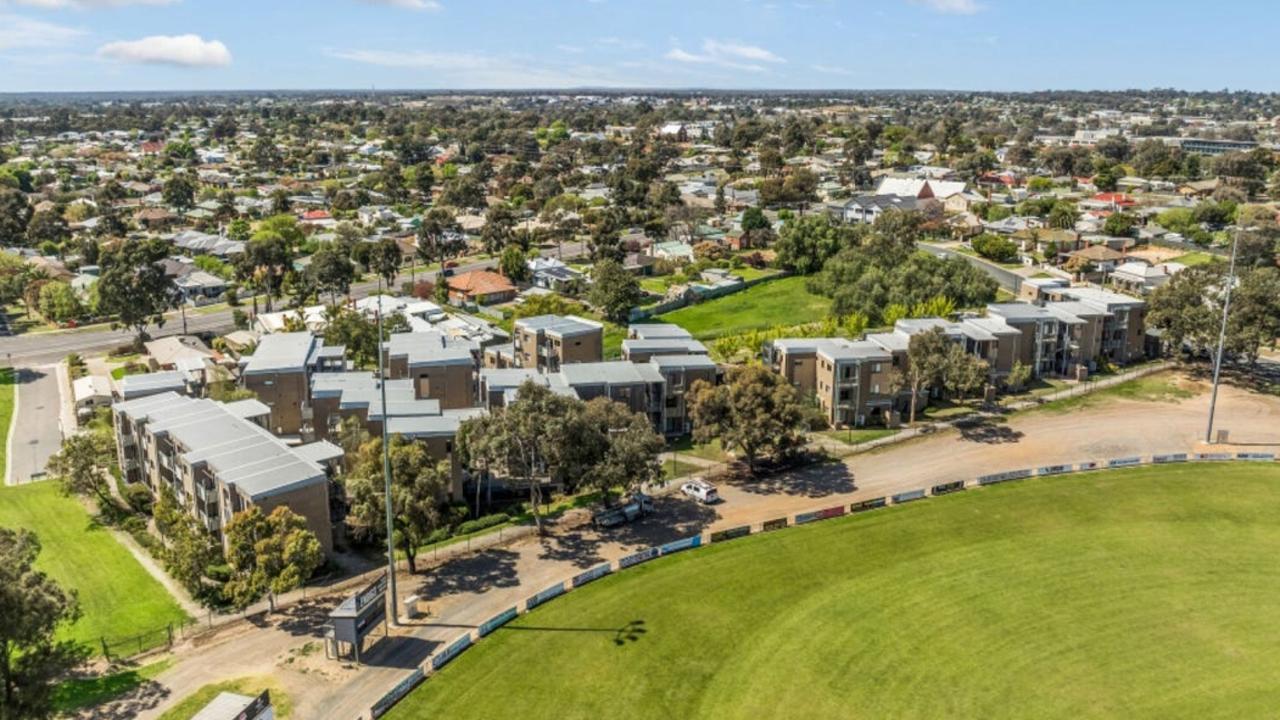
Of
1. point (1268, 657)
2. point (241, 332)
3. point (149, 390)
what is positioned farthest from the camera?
point (241, 332)

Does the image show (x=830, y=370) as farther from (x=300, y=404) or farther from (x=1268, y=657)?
(x=300, y=404)

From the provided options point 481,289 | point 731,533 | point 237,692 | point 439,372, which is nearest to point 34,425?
point 439,372

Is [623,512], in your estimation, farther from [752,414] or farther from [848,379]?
[848,379]

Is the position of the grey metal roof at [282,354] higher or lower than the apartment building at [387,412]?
higher

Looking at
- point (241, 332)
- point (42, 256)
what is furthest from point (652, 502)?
point (42, 256)

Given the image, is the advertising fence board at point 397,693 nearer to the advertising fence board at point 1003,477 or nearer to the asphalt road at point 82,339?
the advertising fence board at point 1003,477

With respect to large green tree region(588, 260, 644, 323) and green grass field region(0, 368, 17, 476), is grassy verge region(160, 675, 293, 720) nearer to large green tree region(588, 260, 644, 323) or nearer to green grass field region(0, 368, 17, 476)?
green grass field region(0, 368, 17, 476)

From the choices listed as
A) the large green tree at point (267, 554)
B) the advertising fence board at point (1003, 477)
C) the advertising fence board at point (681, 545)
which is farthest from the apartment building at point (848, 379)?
the large green tree at point (267, 554)
